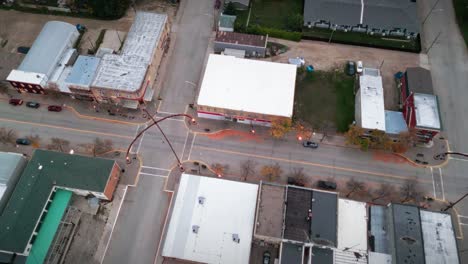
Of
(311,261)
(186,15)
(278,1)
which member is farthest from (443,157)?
(186,15)

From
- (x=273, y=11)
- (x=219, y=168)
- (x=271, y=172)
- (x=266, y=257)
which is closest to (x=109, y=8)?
(x=273, y=11)

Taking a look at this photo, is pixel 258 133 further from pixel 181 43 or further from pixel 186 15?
pixel 186 15

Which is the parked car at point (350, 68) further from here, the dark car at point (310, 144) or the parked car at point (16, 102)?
the parked car at point (16, 102)

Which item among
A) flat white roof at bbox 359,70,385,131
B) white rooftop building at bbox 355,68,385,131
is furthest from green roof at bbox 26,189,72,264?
flat white roof at bbox 359,70,385,131

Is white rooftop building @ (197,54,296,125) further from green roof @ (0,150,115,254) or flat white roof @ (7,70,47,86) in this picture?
flat white roof @ (7,70,47,86)

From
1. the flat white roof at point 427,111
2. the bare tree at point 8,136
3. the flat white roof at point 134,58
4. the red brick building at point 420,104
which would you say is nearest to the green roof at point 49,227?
the bare tree at point 8,136
